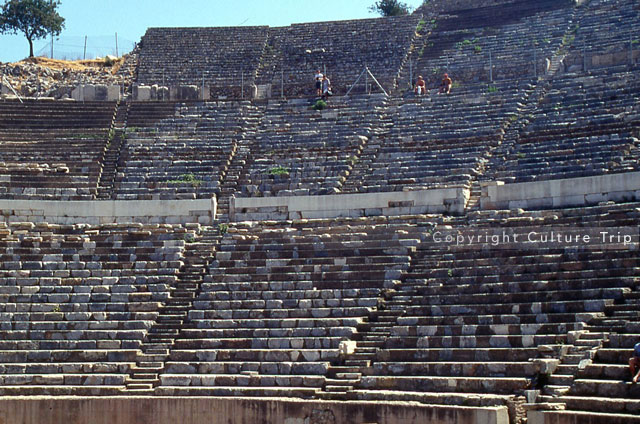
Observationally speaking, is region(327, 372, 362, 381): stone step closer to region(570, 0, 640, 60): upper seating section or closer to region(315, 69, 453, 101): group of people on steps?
region(315, 69, 453, 101): group of people on steps

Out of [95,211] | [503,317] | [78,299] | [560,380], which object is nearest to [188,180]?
[95,211]

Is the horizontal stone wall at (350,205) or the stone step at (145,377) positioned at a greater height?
the horizontal stone wall at (350,205)

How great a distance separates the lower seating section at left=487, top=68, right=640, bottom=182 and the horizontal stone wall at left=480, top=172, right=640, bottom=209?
579 mm

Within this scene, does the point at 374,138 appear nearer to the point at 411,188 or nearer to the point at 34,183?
the point at 411,188

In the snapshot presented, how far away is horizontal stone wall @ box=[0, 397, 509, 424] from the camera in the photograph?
14859mm

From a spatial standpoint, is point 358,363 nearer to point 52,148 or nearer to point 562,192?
point 562,192

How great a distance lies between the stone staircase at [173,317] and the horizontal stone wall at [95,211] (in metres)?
1.77

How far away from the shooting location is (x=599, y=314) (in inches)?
621

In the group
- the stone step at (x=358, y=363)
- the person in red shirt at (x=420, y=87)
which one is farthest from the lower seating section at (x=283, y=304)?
the person in red shirt at (x=420, y=87)

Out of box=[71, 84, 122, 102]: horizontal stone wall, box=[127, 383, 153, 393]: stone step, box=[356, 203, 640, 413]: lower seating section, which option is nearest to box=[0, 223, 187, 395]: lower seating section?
box=[127, 383, 153, 393]: stone step

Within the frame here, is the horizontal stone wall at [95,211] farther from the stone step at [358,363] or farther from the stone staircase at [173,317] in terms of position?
the stone step at [358,363]

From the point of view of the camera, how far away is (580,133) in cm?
2333

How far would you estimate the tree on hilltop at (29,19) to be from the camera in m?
38.4

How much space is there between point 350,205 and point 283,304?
15.1ft
